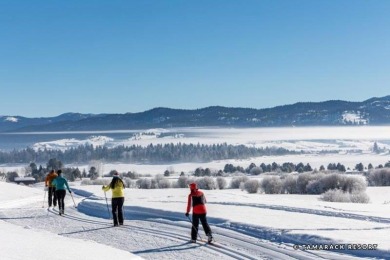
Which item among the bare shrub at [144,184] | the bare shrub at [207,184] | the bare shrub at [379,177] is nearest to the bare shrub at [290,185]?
the bare shrub at [207,184]

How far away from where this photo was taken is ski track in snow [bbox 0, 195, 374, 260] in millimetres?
13078

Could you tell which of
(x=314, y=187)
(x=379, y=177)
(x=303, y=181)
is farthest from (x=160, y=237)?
(x=379, y=177)

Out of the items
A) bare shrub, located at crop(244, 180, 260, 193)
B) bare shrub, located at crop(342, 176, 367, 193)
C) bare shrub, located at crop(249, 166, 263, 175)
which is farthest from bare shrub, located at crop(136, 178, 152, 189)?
bare shrub, located at crop(249, 166, 263, 175)

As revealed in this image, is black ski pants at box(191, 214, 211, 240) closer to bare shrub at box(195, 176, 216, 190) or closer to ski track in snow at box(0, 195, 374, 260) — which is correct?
ski track in snow at box(0, 195, 374, 260)

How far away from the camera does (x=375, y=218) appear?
18.8m

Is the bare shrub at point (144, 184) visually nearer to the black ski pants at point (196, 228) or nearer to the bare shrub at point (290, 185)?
the bare shrub at point (290, 185)

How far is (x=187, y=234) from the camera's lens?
1625cm

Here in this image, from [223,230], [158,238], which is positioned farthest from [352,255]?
[158,238]

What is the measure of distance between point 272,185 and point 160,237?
57843 mm

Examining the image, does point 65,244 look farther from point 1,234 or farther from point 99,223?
point 99,223

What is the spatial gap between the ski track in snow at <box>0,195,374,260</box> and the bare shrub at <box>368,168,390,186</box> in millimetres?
77564

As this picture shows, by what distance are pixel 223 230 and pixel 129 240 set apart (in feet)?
11.5

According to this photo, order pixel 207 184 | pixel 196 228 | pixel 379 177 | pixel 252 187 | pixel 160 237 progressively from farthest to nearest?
pixel 379 177 → pixel 207 184 → pixel 252 187 → pixel 160 237 → pixel 196 228

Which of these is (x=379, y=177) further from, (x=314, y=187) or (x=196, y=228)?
(x=196, y=228)
